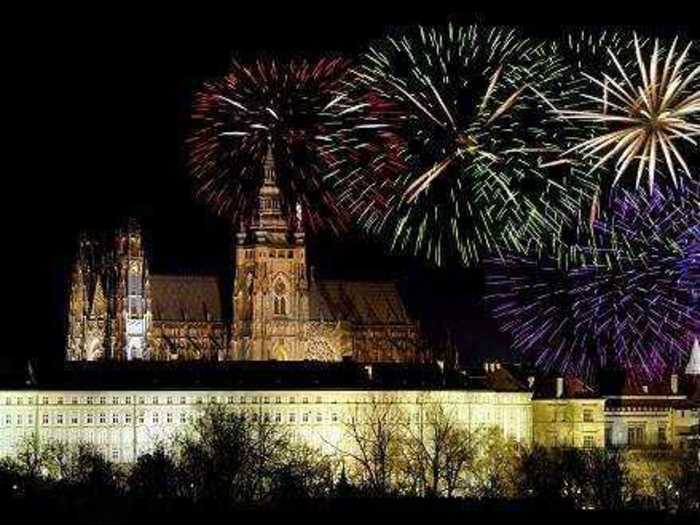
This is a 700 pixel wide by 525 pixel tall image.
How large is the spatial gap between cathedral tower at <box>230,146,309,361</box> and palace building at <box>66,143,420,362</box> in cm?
6

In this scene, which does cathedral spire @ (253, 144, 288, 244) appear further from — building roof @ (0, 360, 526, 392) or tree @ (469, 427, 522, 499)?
tree @ (469, 427, 522, 499)

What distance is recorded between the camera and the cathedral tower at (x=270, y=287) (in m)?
149

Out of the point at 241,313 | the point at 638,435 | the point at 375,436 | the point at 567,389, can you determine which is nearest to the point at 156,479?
the point at 375,436

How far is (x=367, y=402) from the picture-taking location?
12700cm

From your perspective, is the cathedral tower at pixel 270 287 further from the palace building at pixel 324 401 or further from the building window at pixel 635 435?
the building window at pixel 635 435

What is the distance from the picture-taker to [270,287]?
149m

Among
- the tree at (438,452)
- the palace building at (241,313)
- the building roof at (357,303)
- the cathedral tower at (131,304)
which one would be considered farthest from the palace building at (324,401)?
the building roof at (357,303)

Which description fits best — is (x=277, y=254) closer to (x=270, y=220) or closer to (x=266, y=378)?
(x=270, y=220)

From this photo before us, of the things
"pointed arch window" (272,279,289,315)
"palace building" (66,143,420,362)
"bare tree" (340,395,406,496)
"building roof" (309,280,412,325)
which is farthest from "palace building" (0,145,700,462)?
"building roof" (309,280,412,325)

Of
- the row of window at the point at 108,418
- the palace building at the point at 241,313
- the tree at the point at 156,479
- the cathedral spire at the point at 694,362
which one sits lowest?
the tree at the point at 156,479

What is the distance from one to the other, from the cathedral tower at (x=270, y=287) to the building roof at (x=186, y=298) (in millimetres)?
7437

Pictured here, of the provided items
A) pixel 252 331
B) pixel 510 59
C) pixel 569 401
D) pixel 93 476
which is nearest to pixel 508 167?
pixel 510 59

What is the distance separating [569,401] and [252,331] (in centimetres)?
2634

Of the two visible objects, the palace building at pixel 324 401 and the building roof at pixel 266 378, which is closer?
the palace building at pixel 324 401
